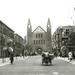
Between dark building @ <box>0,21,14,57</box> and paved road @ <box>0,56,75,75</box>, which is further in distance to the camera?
dark building @ <box>0,21,14,57</box>

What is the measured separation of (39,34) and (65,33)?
43881 millimetres

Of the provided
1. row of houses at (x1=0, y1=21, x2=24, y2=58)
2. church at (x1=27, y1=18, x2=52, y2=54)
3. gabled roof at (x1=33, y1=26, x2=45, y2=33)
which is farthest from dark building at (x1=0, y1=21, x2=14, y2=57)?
gabled roof at (x1=33, y1=26, x2=45, y2=33)

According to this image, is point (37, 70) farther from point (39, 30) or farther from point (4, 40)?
point (39, 30)

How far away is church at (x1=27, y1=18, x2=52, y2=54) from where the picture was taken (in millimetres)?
119375

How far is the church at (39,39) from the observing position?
119375 mm

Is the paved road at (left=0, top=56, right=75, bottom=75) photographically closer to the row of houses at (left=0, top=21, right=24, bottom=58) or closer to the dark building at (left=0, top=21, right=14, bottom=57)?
A: the row of houses at (left=0, top=21, right=24, bottom=58)

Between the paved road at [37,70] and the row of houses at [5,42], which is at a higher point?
the row of houses at [5,42]

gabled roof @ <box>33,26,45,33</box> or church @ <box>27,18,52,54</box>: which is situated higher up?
gabled roof @ <box>33,26,45,33</box>

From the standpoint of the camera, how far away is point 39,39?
122 meters

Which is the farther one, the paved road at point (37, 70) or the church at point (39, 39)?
the church at point (39, 39)

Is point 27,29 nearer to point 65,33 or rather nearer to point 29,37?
point 29,37

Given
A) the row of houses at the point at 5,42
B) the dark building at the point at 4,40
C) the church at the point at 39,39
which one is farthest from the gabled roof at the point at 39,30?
the dark building at the point at 4,40

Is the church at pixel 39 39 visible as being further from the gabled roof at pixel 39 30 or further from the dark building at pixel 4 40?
the dark building at pixel 4 40

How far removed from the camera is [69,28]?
80562 mm
